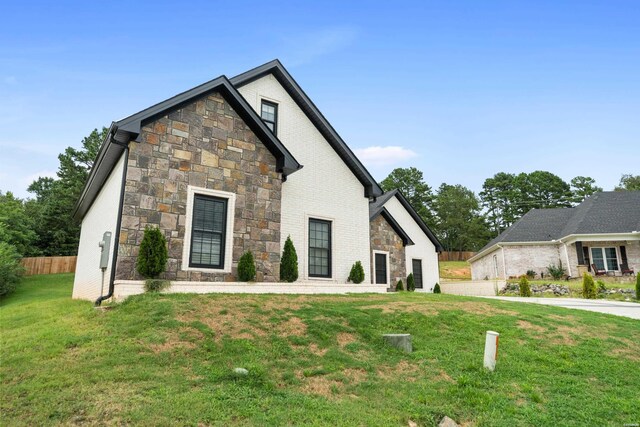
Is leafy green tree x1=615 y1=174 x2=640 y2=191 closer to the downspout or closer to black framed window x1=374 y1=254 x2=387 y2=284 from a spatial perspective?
black framed window x1=374 y1=254 x2=387 y2=284

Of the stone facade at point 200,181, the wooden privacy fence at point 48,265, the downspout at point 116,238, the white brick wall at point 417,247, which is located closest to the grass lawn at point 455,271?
the white brick wall at point 417,247

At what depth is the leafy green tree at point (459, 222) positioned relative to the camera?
5519 cm

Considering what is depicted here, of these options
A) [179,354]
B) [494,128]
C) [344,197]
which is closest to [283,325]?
[179,354]

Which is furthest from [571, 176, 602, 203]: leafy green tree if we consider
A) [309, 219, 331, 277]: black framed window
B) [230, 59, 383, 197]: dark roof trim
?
[309, 219, 331, 277]: black framed window

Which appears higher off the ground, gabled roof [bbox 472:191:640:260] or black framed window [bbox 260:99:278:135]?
black framed window [bbox 260:99:278:135]

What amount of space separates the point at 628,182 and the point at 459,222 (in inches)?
984

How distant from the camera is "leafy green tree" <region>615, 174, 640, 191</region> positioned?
53019 mm

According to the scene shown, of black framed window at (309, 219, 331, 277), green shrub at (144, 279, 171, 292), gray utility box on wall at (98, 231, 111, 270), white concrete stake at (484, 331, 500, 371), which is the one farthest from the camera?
black framed window at (309, 219, 331, 277)

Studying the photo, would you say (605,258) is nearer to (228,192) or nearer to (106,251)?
(228,192)

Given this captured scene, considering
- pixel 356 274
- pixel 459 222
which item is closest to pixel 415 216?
pixel 356 274

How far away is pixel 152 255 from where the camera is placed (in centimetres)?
862

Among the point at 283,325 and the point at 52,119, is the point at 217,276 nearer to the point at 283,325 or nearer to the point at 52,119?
the point at 283,325

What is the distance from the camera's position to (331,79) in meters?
15.4

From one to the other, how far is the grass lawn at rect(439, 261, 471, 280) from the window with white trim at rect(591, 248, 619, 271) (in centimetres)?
1598
